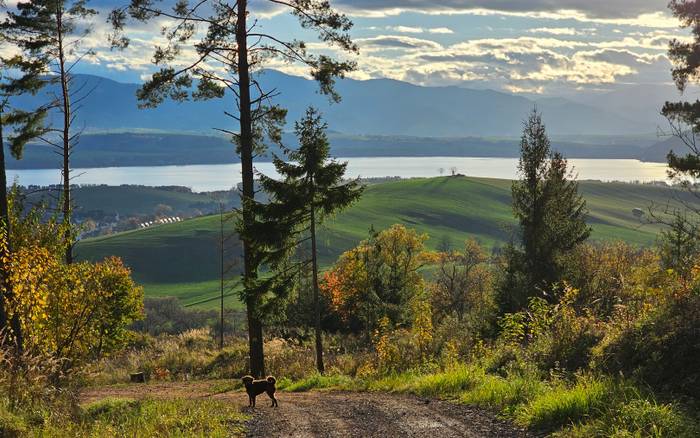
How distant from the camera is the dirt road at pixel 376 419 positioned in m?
8.72

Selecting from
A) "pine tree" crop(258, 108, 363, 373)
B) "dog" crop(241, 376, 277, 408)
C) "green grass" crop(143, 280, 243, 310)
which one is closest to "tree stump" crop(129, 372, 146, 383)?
"pine tree" crop(258, 108, 363, 373)

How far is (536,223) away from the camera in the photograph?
1252 inches

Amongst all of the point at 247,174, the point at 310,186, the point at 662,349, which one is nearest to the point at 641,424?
the point at 662,349

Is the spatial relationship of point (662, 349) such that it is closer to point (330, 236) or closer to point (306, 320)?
point (306, 320)

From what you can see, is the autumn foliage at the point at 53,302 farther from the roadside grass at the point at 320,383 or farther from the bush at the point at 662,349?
the bush at the point at 662,349

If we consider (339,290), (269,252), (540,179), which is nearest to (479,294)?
(339,290)

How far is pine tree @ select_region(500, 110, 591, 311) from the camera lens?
31109 mm

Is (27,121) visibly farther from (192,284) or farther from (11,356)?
(192,284)

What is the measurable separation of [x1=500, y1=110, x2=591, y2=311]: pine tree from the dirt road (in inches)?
810

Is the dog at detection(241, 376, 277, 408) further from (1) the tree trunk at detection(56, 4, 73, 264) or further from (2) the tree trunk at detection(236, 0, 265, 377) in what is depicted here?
(1) the tree trunk at detection(56, 4, 73, 264)

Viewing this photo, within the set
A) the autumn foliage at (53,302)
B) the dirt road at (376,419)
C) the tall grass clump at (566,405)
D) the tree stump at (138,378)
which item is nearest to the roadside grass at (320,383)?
the dirt road at (376,419)

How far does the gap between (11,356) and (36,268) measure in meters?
2.46

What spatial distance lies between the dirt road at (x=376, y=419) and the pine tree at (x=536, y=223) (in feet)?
67.5

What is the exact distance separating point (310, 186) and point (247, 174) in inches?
142
